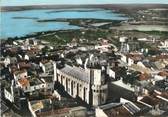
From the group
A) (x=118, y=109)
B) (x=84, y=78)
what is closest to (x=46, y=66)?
(x=84, y=78)

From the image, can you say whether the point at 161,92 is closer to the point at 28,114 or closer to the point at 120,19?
the point at 120,19

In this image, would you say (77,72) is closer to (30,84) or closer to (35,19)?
(30,84)

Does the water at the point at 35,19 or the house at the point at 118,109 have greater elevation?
the water at the point at 35,19

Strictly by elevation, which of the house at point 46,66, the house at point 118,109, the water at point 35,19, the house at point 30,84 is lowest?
the house at point 118,109

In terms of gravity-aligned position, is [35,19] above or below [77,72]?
above

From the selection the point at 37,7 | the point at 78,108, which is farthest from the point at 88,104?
the point at 37,7

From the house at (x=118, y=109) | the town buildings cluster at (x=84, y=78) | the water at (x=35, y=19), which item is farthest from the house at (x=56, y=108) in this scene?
the water at (x=35, y=19)

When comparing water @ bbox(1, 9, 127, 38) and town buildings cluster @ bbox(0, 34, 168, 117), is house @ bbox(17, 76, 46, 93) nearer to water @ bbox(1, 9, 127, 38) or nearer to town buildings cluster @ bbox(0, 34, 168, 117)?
town buildings cluster @ bbox(0, 34, 168, 117)

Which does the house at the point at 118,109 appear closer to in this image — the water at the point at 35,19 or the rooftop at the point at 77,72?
the rooftop at the point at 77,72

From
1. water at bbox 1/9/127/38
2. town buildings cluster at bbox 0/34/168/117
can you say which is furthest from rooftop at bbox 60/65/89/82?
water at bbox 1/9/127/38

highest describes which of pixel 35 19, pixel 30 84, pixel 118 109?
pixel 35 19

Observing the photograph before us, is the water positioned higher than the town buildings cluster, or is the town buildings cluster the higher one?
the water

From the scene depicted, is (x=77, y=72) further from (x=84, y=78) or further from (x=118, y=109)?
(x=118, y=109)
